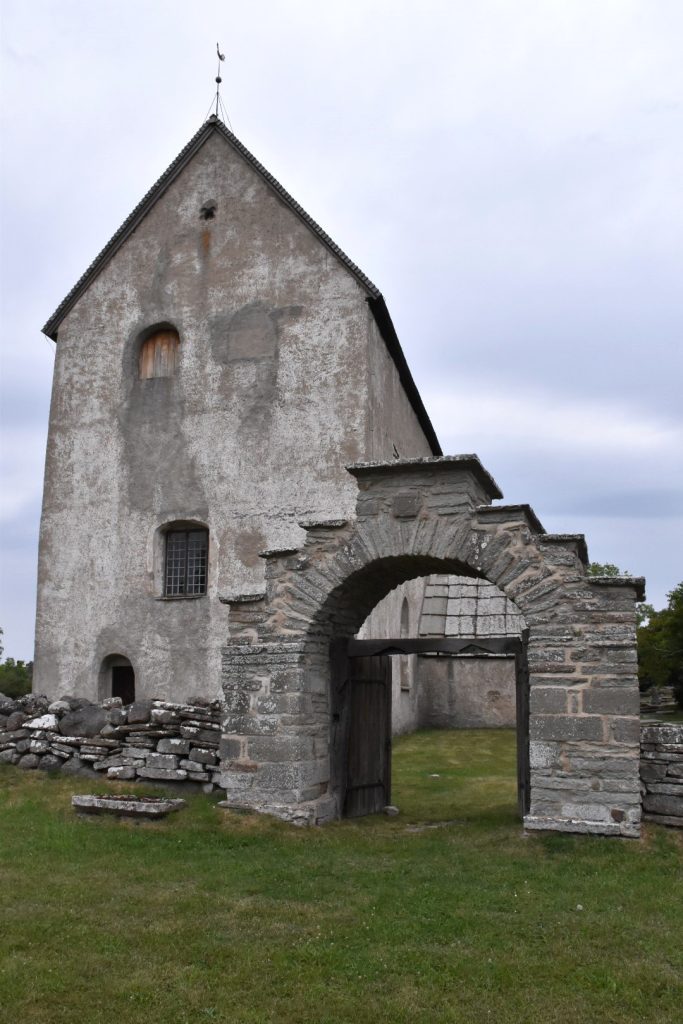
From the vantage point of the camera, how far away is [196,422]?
1659 centimetres

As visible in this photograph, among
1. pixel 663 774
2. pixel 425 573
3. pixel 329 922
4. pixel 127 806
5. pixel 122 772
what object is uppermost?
pixel 425 573

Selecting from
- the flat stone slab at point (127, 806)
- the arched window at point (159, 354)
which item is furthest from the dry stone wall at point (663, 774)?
the arched window at point (159, 354)

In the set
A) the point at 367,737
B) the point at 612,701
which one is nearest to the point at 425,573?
the point at 367,737

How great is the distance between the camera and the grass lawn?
4988 millimetres

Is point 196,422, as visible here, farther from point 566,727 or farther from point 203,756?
point 566,727

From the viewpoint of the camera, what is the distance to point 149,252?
1788cm

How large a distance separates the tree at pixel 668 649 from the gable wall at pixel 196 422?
714cm

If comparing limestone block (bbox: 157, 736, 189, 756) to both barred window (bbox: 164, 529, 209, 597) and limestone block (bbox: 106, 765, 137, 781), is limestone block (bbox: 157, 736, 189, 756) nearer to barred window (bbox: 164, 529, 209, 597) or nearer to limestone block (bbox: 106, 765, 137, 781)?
limestone block (bbox: 106, 765, 137, 781)

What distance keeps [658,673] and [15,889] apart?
15.0 meters

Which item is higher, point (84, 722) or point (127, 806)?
point (84, 722)

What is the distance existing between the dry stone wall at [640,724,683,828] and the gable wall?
7.47 meters

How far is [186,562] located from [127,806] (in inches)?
293

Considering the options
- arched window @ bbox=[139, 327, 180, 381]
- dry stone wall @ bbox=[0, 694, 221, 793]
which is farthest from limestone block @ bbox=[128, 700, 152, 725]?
arched window @ bbox=[139, 327, 180, 381]

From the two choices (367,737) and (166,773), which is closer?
(166,773)
